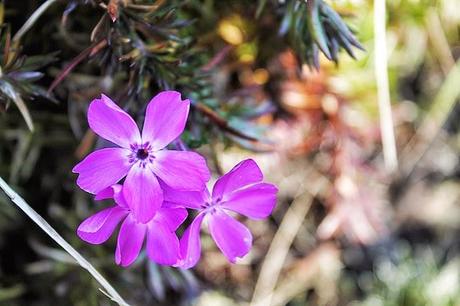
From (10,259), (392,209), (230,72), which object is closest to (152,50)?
(230,72)

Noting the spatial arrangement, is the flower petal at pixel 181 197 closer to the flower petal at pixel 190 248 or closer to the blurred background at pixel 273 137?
the flower petal at pixel 190 248

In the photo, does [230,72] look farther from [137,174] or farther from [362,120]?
[137,174]

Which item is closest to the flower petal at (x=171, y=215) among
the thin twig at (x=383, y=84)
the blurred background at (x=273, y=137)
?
the blurred background at (x=273, y=137)

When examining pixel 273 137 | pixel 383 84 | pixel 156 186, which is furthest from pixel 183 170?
pixel 273 137

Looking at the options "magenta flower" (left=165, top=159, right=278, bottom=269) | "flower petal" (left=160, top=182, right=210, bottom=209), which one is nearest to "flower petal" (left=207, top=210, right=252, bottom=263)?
"magenta flower" (left=165, top=159, right=278, bottom=269)

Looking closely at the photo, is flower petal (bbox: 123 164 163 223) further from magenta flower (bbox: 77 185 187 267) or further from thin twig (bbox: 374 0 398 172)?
thin twig (bbox: 374 0 398 172)
